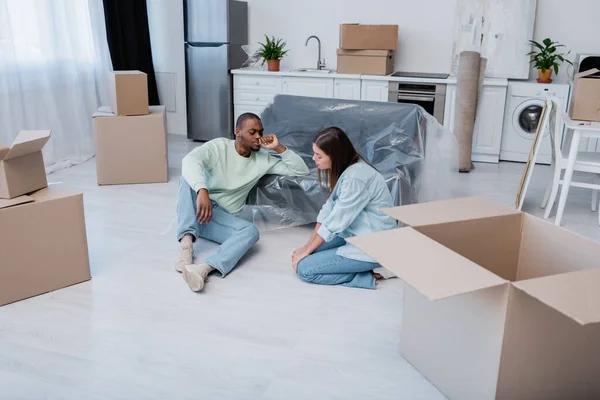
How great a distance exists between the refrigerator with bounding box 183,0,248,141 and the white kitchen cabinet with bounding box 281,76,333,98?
23.6 inches

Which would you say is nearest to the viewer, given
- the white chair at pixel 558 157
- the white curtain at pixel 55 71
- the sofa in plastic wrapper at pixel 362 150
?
the sofa in plastic wrapper at pixel 362 150

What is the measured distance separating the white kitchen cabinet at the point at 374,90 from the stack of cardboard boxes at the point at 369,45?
10cm

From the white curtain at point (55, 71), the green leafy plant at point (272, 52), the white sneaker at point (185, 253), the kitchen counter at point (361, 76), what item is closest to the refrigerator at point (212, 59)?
the kitchen counter at point (361, 76)

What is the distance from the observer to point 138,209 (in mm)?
3721

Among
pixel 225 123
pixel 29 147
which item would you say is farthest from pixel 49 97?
pixel 29 147

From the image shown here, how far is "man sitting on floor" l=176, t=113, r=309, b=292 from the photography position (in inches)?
111

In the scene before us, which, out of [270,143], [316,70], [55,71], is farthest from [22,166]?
[316,70]

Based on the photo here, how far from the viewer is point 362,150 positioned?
12.0 ft

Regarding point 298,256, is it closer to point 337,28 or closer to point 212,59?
point 212,59

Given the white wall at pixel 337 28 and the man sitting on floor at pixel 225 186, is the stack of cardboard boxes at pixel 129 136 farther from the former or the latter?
the white wall at pixel 337 28

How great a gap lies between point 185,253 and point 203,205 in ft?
0.85

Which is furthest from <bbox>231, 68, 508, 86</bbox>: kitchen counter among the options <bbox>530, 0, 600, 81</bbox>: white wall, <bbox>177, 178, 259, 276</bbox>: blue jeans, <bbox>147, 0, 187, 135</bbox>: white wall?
<bbox>177, 178, 259, 276</bbox>: blue jeans

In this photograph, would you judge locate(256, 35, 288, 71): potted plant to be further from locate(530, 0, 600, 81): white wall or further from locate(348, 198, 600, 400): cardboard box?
locate(348, 198, 600, 400): cardboard box

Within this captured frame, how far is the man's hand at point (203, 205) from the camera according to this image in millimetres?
2783
